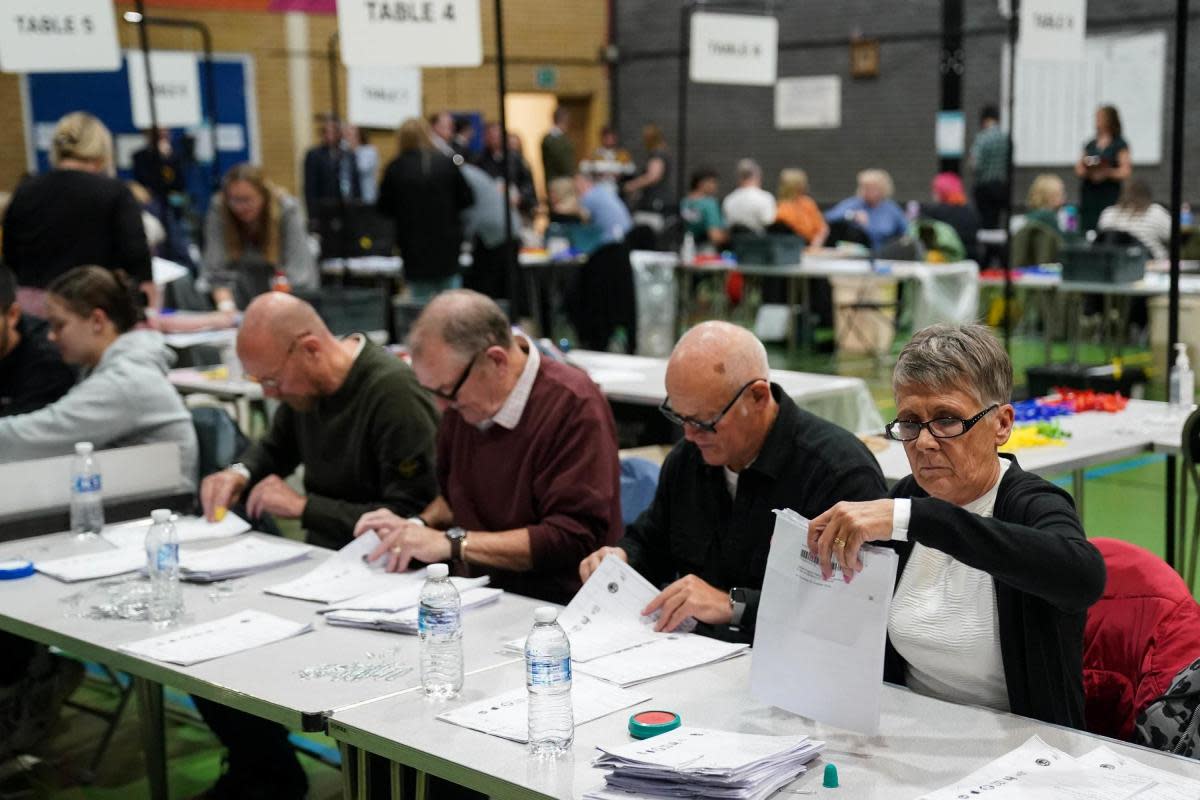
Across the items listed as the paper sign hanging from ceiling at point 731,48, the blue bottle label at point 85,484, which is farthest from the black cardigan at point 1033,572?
the paper sign hanging from ceiling at point 731,48

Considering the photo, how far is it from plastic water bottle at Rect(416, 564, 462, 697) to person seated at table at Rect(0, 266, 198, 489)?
5.95 ft

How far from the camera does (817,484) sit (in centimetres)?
272

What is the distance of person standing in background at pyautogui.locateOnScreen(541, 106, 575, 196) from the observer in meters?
15.5

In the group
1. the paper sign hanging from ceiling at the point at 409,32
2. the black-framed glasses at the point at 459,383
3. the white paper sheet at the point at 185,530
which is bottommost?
the white paper sheet at the point at 185,530

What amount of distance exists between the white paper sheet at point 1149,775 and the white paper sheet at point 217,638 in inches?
57.8

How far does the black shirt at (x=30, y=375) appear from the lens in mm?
4402

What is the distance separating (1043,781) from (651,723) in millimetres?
546

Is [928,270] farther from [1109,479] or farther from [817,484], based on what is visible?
[817,484]

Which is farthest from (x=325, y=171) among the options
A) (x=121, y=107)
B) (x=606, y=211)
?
(x=606, y=211)

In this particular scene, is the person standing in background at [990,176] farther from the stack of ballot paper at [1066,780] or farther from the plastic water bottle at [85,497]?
the stack of ballot paper at [1066,780]

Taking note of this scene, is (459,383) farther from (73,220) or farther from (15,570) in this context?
(73,220)

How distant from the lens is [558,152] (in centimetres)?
1548

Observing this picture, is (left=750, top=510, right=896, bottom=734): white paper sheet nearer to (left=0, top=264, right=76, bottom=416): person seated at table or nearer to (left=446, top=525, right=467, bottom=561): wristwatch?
(left=446, top=525, right=467, bottom=561): wristwatch

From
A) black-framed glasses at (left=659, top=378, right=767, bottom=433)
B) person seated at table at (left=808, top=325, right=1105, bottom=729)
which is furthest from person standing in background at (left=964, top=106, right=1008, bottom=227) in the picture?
person seated at table at (left=808, top=325, right=1105, bottom=729)
